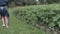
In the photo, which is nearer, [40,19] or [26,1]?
[40,19]

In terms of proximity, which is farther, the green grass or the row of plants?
the row of plants

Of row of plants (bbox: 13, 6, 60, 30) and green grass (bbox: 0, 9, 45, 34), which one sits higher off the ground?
row of plants (bbox: 13, 6, 60, 30)

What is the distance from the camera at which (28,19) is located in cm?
1192

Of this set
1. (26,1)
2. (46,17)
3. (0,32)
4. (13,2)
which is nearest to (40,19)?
(46,17)

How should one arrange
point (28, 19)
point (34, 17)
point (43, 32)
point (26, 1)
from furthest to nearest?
Answer: point (26, 1) → point (28, 19) → point (34, 17) → point (43, 32)

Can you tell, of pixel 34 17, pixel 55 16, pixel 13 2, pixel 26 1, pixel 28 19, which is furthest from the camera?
pixel 13 2

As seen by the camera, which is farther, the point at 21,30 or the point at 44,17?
the point at 44,17

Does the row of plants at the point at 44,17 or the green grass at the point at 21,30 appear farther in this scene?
the row of plants at the point at 44,17

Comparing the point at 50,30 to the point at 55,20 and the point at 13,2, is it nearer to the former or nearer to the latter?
the point at 55,20

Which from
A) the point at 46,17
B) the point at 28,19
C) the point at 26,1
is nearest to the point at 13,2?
the point at 26,1

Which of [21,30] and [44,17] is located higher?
[44,17]

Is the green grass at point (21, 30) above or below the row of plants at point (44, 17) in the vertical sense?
below

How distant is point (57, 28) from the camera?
9734mm

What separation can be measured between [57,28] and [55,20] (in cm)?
35
